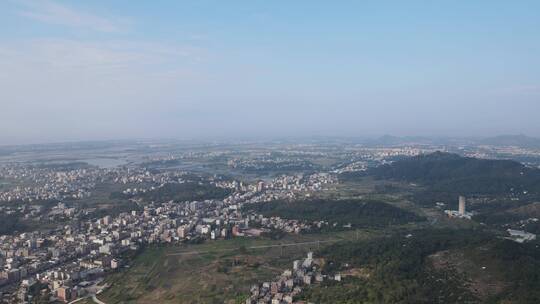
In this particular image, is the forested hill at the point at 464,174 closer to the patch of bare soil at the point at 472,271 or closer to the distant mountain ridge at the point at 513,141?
the patch of bare soil at the point at 472,271

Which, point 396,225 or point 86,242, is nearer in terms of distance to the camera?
point 86,242

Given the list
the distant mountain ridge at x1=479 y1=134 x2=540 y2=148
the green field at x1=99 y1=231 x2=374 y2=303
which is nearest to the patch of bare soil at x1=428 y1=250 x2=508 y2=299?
the green field at x1=99 y1=231 x2=374 y2=303

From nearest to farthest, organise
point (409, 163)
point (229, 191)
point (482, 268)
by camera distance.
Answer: point (482, 268), point (229, 191), point (409, 163)

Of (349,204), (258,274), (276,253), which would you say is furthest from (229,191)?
(258,274)

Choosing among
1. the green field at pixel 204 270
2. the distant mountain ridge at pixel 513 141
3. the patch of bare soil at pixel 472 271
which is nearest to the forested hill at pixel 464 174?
the green field at pixel 204 270

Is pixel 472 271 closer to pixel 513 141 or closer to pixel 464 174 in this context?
pixel 464 174

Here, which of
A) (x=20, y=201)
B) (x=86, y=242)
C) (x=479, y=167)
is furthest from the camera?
(x=479, y=167)

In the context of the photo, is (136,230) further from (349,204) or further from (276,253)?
(349,204)

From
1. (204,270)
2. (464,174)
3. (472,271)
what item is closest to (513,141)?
(464,174)
